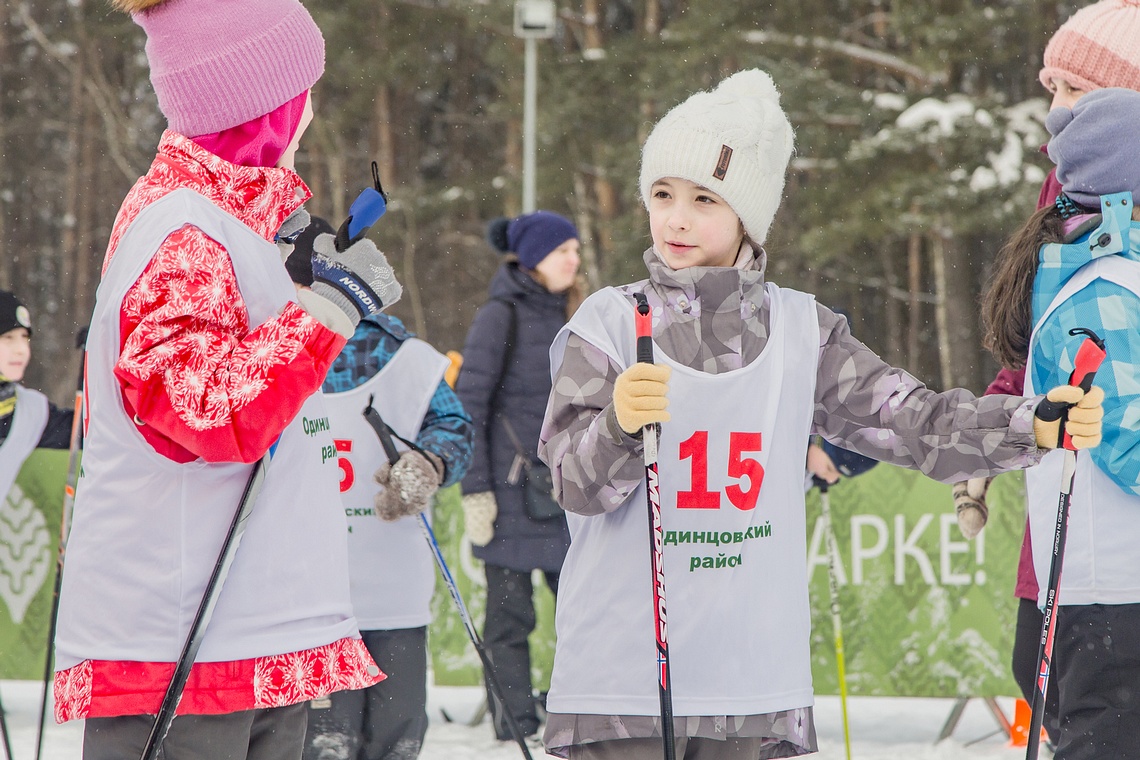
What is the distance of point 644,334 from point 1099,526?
1.21m

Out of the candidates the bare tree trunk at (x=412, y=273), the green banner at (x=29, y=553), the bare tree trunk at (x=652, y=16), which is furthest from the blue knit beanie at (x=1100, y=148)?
the bare tree trunk at (x=412, y=273)

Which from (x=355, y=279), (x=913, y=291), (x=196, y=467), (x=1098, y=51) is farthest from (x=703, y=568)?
(x=913, y=291)

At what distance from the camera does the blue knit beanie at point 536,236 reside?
19.2ft

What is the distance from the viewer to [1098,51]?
365 centimetres

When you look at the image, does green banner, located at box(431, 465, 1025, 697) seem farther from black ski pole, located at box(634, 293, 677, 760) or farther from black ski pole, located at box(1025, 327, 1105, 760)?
black ski pole, located at box(634, 293, 677, 760)

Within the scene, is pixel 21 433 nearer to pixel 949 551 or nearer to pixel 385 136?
pixel 949 551

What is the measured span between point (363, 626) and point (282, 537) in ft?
6.29

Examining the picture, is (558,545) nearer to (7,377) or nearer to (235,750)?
(7,377)

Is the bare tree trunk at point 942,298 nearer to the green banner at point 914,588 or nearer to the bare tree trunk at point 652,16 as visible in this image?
the bare tree trunk at point 652,16

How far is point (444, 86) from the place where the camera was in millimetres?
28719

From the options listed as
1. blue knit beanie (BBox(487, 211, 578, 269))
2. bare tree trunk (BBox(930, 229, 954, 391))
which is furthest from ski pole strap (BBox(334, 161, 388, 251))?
bare tree trunk (BBox(930, 229, 954, 391))

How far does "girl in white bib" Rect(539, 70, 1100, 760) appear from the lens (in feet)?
7.92

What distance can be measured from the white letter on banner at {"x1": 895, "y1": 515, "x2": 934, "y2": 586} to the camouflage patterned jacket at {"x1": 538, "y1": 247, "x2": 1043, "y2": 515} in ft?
12.5

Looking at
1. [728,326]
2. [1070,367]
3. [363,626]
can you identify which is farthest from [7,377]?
[1070,367]
